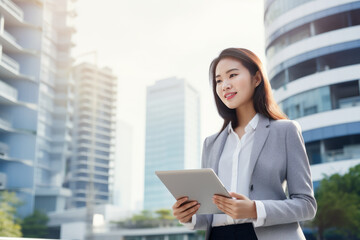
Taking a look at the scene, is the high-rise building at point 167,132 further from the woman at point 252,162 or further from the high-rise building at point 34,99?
the woman at point 252,162

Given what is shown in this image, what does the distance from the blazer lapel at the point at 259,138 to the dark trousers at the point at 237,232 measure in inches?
4.7

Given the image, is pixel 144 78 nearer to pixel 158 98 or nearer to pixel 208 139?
pixel 158 98

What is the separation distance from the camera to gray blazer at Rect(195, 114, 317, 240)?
88cm

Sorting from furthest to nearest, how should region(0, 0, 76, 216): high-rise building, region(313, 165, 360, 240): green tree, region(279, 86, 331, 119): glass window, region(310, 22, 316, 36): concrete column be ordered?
region(0, 0, 76, 216): high-rise building
region(310, 22, 316, 36): concrete column
region(279, 86, 331, 119): glass window
region(313, 165, 360, 240): green tree

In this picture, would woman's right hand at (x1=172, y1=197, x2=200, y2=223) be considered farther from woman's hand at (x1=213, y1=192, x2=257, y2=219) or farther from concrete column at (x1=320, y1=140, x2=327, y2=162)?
concrete column at (x1=320, y1=140, x2=327, y2=162)

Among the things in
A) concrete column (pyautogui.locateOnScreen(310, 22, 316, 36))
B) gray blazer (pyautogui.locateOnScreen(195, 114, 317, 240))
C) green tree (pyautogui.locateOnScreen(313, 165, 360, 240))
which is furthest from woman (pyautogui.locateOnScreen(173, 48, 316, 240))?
concrete column (pyautogui.locateOnScreen(310, 22, 316, 36))

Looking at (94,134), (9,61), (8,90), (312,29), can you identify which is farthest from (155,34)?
(312,29)

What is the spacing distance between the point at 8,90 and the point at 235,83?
17.4 meters

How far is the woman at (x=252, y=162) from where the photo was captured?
2.87 feet

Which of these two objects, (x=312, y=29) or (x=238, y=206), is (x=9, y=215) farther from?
(x=238, y=206)

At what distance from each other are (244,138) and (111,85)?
4862cm

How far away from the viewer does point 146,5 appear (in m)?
47.8

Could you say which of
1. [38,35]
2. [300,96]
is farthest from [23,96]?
[300,96]

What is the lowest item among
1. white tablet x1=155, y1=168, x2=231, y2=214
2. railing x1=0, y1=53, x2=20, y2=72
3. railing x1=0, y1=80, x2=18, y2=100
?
white tablet x1=155, y1=168, x2=231, y2=214
